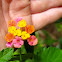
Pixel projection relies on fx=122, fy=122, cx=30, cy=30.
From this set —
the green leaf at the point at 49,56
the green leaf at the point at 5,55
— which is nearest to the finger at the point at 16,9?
the green leaf at the point at 49,56

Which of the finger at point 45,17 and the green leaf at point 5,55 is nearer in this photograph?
the green leaf at point 5,55

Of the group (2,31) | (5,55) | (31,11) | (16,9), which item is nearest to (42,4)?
(31,11)

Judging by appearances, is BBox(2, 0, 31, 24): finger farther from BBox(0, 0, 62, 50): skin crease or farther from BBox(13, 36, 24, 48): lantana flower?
BBox(13, 36, 24, 48): lantana flower

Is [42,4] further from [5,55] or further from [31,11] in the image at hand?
[5,55]

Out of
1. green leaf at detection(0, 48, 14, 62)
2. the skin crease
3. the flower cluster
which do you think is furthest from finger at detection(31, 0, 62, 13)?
green leaf at detection(0, 48, 14, 62)

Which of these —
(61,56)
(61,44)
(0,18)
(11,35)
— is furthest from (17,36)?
(61,44)

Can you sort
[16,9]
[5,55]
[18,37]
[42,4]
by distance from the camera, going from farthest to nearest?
[42,4]
[16,9]
[18,37]
[5,55]

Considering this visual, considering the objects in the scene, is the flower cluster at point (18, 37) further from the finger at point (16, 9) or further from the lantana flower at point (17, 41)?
the finger at point (16, 9)
